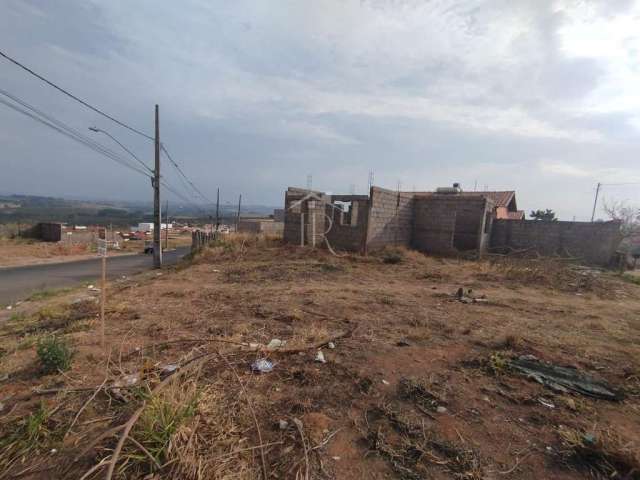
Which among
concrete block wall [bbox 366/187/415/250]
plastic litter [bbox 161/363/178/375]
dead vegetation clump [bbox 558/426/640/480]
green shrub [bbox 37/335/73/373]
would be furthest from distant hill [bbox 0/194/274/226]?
dead vegetation clump [bbox 558/426/640/480]

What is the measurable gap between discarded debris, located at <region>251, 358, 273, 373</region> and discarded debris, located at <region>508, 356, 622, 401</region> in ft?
8.41

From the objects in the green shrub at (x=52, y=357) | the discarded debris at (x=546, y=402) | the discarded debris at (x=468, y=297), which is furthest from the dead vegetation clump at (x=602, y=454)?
the green shrub at (x=52, y=357)

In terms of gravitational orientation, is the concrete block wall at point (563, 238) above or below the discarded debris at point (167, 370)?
above

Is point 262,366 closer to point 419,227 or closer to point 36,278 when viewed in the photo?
point 419,227

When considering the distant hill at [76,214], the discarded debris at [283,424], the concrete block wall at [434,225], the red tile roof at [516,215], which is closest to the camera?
the discarded debris at [283,424]

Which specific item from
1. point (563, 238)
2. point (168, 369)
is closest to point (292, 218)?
point (168, 369)

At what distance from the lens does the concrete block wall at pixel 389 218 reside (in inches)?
434

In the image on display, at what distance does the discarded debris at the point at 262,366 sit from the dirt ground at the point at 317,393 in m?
0.06

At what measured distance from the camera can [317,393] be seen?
2.63 m

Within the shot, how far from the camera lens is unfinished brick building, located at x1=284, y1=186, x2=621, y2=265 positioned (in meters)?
11.5

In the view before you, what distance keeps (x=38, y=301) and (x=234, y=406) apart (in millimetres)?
7440

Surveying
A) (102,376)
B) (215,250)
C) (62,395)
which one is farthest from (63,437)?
(215,250)

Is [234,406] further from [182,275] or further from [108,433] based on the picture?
[182,275]

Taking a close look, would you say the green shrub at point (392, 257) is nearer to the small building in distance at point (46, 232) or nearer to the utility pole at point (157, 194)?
the utility pole at point (157, 194)
